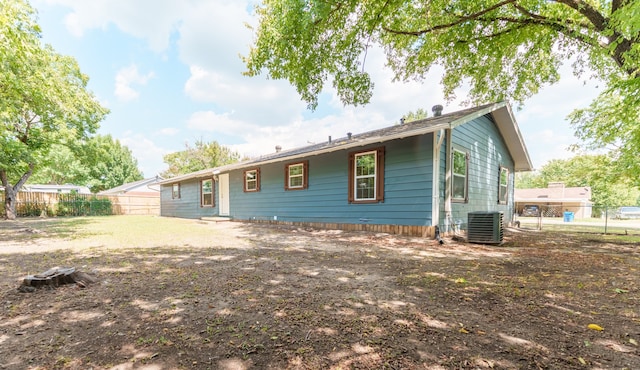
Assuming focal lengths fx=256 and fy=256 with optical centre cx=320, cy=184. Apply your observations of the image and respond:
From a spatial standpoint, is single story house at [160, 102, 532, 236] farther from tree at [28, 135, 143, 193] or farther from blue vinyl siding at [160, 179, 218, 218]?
tree at [28, 135, 143, 193]

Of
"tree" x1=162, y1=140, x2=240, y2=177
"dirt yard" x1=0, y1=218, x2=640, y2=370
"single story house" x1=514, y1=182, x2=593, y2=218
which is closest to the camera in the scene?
"dirt yard" x1=0, y1=218, x2=640, y2=370

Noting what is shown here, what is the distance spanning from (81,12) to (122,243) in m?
6.65

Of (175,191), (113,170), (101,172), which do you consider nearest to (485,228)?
(175,191)

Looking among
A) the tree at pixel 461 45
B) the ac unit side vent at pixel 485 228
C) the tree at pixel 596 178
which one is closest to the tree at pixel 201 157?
the tree at pixel 461 45

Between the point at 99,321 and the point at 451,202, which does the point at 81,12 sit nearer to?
the point at 99,321

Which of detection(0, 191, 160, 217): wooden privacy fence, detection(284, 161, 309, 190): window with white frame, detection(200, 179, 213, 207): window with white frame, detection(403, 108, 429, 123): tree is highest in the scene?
detection(403, 108, 429, 123): tree

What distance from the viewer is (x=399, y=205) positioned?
7215 millimetres

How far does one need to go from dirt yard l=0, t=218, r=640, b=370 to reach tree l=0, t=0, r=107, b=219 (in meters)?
4.64

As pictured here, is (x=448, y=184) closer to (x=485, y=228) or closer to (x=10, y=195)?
(x=485, y=228)

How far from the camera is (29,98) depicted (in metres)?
8.31

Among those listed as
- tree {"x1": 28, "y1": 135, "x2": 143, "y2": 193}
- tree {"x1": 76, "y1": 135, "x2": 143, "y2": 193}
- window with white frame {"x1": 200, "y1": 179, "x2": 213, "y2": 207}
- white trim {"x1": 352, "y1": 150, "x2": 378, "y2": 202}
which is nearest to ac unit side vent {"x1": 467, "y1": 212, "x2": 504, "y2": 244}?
white trim {"x1": 352, "y1": 150, "x2": 378, "y2": 202}

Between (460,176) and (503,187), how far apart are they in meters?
4.28

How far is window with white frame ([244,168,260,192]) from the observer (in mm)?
11438

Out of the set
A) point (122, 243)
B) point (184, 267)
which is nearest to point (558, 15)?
point (184, 267)
